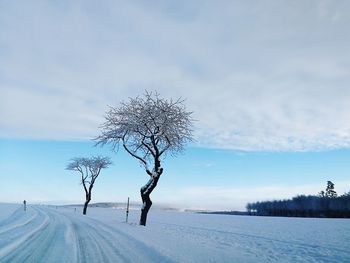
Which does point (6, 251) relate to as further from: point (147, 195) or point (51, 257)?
point (147, 195)

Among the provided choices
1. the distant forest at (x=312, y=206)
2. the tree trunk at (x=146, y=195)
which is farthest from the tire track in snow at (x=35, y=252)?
A: the distant forest at (x=312, y=206)

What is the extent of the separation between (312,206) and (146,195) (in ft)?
376

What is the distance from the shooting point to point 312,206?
12569 centimetres

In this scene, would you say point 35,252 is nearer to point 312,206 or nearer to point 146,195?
point 146,195

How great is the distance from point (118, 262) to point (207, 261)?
9.77ft

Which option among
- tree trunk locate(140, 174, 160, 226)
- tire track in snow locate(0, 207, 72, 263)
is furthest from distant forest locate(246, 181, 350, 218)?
tire track in snow locate(0, 207, 72, 263)

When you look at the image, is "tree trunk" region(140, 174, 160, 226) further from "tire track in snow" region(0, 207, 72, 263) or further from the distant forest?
the distant forest

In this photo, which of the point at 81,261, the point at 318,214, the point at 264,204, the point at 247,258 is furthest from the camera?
the point at 264,204

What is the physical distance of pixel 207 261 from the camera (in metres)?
10.6

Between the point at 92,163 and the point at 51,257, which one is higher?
the point at 92,163

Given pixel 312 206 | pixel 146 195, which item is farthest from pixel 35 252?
pixel 312 206

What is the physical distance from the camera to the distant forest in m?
104

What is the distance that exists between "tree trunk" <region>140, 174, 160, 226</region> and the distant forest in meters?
82.6

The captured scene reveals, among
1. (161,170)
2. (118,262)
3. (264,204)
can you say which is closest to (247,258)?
(118,262)
